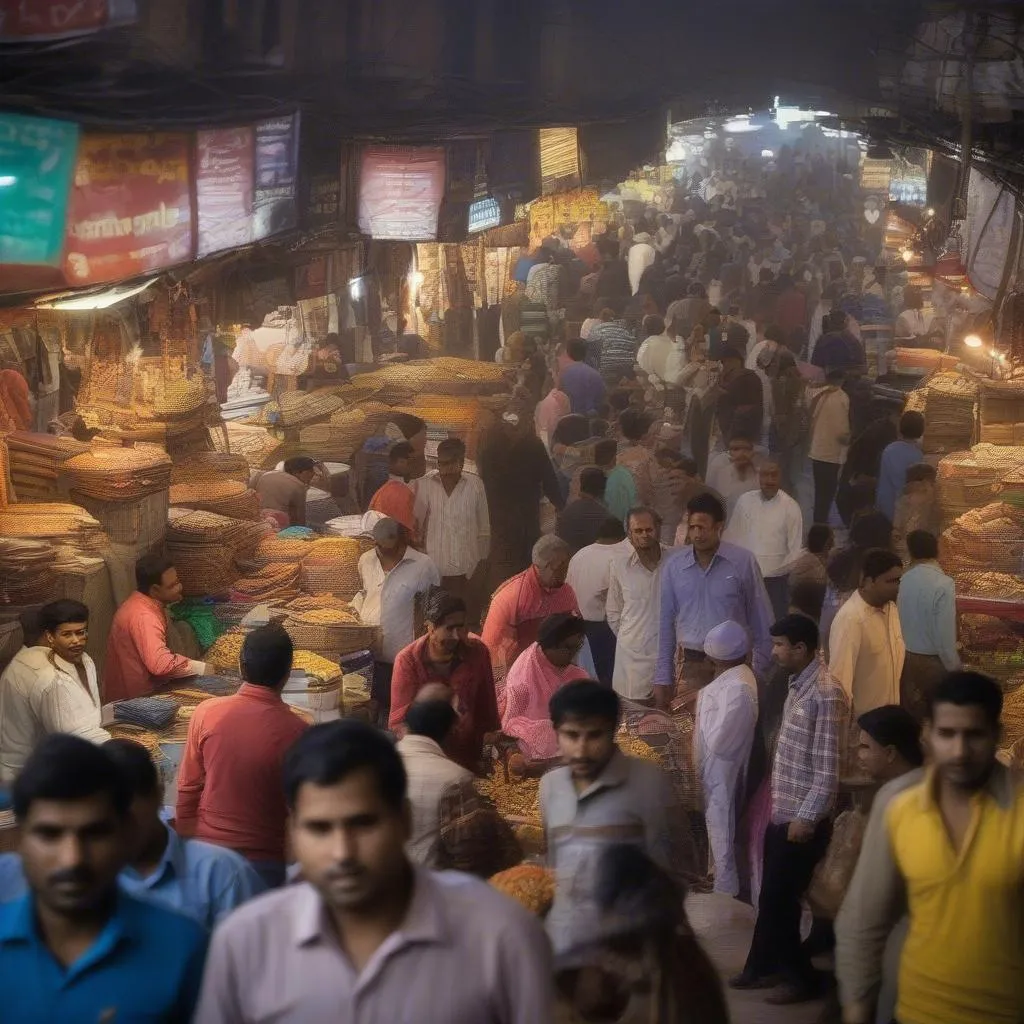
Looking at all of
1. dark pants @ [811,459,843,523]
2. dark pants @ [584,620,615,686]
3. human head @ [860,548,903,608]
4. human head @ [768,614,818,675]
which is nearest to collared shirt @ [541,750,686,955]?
human head @ [768,614,818,675]

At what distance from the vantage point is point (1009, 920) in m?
3.76

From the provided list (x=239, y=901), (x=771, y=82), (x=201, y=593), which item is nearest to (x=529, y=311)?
(x=771, y=82)

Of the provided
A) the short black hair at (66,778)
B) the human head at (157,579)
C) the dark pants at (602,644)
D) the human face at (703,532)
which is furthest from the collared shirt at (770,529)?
the short black hair at (66,778)

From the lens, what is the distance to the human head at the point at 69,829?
301 centimetres

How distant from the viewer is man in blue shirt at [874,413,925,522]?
12.1m

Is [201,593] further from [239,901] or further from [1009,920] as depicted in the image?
[1009,920]

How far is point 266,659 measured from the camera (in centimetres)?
547

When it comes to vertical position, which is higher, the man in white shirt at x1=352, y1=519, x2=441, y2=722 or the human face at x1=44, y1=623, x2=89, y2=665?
the human face at x1=44, y1=623, x2=89, y2=665

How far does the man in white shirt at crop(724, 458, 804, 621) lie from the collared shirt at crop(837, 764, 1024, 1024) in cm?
630

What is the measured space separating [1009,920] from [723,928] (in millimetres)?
3175

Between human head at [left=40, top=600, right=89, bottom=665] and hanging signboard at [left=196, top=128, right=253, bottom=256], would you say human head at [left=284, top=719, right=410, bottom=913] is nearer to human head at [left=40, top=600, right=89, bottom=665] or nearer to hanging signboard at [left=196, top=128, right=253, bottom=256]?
human head at [left=40, top=600, right=89, bottom=665]

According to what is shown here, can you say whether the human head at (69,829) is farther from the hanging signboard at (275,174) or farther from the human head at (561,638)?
the hanging signboard at (275,174)

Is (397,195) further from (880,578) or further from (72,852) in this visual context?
(72,852)

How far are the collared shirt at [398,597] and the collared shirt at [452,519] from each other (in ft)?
4.62
